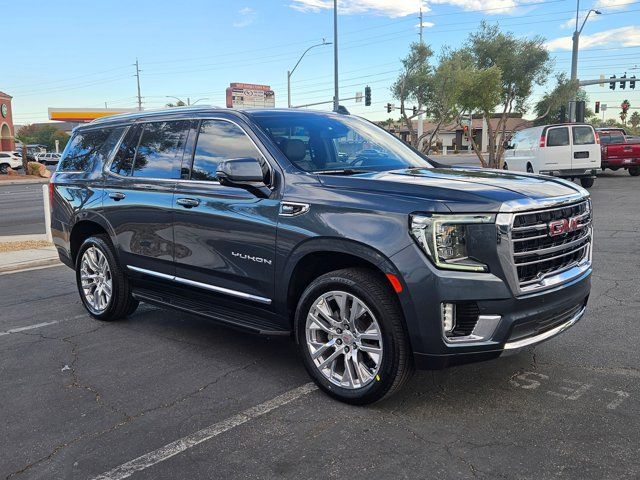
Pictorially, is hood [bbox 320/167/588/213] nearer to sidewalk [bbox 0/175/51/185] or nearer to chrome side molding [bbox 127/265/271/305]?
chrome side molding [bbox 127/265/271/305]

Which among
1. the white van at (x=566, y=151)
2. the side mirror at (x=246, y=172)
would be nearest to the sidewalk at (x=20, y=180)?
the white van at (x=566, y=151)

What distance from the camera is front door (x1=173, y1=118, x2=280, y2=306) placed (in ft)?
13.8

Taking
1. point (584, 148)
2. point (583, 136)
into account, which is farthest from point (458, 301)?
point (583, 136)

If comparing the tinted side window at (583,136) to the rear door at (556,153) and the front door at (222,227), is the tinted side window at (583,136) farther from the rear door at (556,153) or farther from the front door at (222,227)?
the front door at (222,227)

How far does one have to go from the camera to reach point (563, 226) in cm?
372

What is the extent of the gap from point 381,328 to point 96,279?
138 inches

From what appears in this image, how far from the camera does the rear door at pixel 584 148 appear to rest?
18766 mm

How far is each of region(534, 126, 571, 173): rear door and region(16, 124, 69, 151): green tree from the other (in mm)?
105748

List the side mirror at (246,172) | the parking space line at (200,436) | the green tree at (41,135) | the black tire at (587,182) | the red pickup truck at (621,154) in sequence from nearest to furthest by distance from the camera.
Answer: the parking space line at (200,436) < the side mirror at (246,172) < the black tire at (587,182) < the red pickup truck at (621,154) < the green tree at (41,135)

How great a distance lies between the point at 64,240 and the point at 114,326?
1.22 m

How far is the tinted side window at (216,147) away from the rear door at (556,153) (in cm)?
1612

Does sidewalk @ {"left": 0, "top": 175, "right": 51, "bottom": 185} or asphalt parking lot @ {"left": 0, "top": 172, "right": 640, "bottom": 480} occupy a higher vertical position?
asphalt parking lot @ {"left": 0, "top": 172, "right": 640, "bottom": 480}

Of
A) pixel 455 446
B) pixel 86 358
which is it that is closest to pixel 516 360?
pixel 455 446

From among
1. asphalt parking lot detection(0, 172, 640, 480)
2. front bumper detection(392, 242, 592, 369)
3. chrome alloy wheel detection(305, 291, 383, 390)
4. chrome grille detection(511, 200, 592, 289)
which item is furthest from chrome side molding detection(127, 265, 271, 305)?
chrome grille detection(511, 200, 592, 289)
